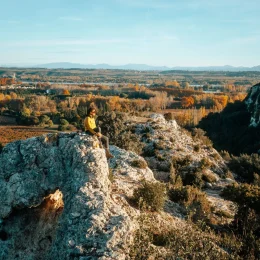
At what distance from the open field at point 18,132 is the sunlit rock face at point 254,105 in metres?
41.4

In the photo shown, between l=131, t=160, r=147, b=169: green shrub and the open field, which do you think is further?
the open field

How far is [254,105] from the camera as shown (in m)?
68.2

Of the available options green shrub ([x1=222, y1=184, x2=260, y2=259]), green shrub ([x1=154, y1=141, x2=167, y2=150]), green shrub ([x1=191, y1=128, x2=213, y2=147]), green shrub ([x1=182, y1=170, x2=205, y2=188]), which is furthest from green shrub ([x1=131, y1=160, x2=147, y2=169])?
green shrub ([x1=191, y1=128, x2=213, y2=147])

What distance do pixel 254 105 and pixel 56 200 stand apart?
63619mm

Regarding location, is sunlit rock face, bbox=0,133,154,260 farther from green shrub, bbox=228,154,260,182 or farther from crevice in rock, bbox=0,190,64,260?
green shrub, bbox=228,154,260,182

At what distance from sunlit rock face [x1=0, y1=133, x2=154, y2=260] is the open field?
51.1 meters

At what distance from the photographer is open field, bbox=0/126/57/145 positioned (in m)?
62.0

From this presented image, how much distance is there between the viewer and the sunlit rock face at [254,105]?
6177 centimetres

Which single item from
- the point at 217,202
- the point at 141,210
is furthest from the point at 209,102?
the point at 141,210

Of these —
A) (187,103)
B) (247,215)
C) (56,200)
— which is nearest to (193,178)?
(247,215)

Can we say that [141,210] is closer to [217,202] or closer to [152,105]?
[217,202]

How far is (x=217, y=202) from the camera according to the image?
63.2ft

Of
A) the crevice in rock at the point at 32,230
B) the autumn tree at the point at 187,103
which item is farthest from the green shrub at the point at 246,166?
the autumn tree at the point at 187,103

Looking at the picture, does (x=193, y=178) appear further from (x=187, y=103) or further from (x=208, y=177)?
(x=187, y=103)
